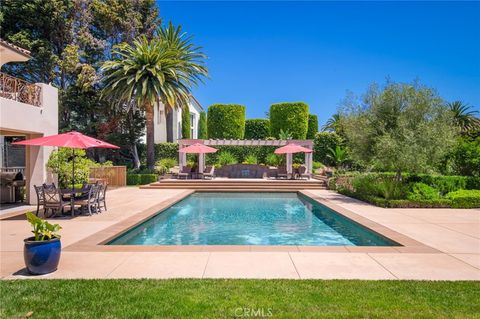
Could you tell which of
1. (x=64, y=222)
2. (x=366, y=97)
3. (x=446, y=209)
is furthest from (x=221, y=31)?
(x=446, y=209)

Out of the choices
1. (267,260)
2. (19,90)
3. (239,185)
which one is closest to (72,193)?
(19,90)

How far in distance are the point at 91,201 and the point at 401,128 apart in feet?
43.9

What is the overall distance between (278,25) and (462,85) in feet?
37.8

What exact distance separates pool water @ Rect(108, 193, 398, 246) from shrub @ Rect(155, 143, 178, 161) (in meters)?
13.6

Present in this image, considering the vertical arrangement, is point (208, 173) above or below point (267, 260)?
above

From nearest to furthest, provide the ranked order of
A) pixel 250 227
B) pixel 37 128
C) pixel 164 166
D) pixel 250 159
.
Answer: pixel 250 227 < pixel 37 128 < pixel 164 166 < pixel 250 159

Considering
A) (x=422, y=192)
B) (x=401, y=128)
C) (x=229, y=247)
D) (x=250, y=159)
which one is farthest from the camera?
(x=250, y=159)

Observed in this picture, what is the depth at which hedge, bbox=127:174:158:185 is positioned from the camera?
22688 millimetres

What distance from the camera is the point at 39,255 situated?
529cm

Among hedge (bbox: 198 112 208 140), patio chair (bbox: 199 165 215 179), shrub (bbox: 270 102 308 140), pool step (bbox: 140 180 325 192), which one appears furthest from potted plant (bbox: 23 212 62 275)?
hedge (bbox: 198 112 208 140)

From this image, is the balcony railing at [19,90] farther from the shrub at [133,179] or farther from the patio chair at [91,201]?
the shrub at [133,179]

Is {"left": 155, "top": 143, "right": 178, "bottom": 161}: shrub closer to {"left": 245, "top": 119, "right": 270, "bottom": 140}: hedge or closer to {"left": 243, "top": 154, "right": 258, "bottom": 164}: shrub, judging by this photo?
{"left": 243, "top": 154, "right": 258, "bottom": 164}: shrub

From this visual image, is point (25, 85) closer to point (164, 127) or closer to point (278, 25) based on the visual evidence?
point (278, 25)

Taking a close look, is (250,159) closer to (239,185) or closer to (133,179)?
(239,185)
